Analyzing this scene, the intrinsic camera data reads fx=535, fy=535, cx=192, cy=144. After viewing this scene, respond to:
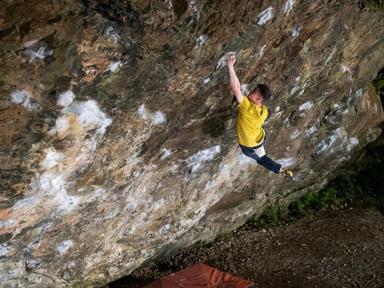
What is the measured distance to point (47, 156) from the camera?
6625 millimetres

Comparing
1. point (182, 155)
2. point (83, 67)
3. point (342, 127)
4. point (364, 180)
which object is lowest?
point (364, 180)

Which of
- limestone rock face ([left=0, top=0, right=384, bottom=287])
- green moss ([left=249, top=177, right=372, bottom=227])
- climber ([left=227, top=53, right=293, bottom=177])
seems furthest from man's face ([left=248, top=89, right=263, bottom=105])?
green moss ([left=249, top=177, right=372, bottom=227])

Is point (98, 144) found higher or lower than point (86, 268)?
higher

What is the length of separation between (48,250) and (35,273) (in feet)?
1.62

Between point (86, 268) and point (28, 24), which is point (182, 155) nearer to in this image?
point (86, 268)

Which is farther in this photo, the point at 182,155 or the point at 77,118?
the point at 182,155

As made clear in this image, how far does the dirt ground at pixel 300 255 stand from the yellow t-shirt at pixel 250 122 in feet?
14.2

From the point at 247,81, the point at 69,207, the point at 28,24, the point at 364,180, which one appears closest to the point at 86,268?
the point at 69,207

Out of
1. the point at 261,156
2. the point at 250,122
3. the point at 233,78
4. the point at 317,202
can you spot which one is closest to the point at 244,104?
the point at 250,122

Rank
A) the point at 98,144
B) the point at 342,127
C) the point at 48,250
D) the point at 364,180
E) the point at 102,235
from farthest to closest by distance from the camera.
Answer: the point at 364,180 < the point at 342,127 < the point at 102,235 < the point at 48,250 < the point at 98,144

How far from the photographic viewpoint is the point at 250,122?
311 inches

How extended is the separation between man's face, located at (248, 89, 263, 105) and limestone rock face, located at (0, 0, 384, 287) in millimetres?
508

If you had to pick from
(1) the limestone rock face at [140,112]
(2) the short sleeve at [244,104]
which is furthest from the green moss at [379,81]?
(2) the short sleeve at [244,104]

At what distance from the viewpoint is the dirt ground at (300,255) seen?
37.8 ft
